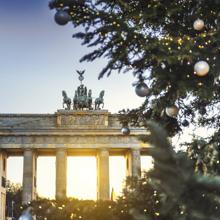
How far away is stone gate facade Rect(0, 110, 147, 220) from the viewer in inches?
2068

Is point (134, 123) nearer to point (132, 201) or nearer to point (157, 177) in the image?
point (132, 201)

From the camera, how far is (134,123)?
24.1 ft

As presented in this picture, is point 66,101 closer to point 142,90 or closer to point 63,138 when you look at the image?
point 63,138

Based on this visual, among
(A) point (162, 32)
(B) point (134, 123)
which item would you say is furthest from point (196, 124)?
(A) point (162, 32)

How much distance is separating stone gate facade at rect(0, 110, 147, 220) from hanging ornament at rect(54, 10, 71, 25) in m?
47.7

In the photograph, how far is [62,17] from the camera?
15.4ft

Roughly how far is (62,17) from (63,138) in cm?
4877

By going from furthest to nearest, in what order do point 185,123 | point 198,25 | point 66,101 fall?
point 66,101
point 185,123
point 198,25

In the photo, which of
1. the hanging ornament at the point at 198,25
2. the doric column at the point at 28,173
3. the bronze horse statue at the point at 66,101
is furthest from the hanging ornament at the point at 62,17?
the bronze horse statue at the point at 66,101

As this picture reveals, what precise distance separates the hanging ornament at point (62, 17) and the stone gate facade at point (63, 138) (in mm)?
47688

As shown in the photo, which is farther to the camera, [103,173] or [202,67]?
[103,173]

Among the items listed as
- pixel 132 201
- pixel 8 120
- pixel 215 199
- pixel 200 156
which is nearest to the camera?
pixel 215 199

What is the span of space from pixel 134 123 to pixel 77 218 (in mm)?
1766

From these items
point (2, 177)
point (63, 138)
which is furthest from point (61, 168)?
point (2, 177)
